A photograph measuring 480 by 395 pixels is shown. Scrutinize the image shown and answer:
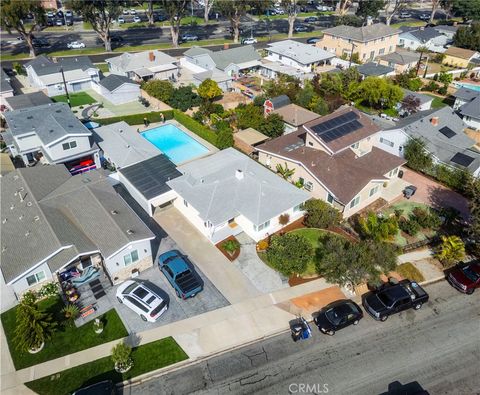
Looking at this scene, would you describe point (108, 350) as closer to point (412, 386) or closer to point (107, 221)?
point (107, 221)

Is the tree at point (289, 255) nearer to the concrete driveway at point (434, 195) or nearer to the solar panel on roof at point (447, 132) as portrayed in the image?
the concrete driveway at point (434, 195)

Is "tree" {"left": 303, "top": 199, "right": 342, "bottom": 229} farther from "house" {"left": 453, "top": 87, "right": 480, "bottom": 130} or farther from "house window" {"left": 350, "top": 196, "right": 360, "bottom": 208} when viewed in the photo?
"house" {"left": 453, "top": 87, "right": 480, "bottom": 130}

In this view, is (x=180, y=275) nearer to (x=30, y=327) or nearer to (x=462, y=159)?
(x=30, y=327)

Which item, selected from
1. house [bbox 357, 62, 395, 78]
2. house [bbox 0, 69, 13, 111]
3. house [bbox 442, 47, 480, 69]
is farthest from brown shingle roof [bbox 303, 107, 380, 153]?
house [bbox 442, 47, 480, 69]

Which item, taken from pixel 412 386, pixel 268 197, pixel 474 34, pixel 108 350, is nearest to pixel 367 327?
pixel 412 386

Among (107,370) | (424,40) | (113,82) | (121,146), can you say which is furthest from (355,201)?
(424,40)

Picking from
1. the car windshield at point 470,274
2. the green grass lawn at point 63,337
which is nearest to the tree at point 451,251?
the car windshield at point 470,274
